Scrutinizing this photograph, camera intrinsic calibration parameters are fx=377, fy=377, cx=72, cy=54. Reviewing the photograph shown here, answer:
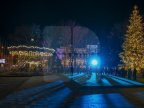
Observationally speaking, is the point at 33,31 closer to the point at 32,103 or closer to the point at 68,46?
the point at 68,46

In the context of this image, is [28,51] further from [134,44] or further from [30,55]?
[134,44]

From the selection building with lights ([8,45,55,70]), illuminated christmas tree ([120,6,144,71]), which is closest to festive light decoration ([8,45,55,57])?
building with lights ([8,45,55,70])

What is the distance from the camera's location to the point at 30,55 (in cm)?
6844

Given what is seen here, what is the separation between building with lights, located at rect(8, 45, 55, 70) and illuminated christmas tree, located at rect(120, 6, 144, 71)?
1856cm

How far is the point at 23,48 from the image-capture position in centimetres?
6688

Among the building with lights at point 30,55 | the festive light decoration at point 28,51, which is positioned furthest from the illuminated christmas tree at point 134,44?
the building with lights at point 30,55

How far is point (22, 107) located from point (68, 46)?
65.0m

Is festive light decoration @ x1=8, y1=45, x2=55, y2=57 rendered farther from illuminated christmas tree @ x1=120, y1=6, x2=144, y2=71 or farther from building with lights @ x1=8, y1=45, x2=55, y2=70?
illuminated christmas tree @ x1=120, y1=6, x2=144, y2=71

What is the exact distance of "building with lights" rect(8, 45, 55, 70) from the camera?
6731cm

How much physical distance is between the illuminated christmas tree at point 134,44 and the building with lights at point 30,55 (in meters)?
18.6

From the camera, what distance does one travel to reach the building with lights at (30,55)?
221 ft

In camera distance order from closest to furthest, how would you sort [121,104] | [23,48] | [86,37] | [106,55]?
[121,104]
[23,48]
[106,55]
[86,37]

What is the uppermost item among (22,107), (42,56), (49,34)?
(49,34)

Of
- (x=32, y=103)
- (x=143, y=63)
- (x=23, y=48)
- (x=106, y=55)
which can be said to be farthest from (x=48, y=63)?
(x=32, y=103)
